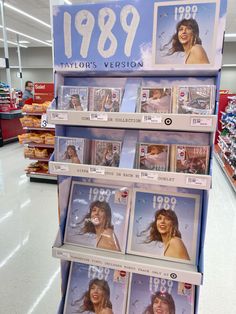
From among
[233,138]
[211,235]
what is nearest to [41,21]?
[233,138]

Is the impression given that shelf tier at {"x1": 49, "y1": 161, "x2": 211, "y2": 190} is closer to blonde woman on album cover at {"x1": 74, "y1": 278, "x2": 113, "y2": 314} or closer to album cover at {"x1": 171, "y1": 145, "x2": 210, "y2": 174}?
album cover at {"x1": 171, "y1": 145, "x2": 210, "y2": 174}

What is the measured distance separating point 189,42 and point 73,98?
0.62 metres

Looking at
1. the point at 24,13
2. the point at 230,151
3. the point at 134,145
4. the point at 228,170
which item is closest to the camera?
the point at 134,145

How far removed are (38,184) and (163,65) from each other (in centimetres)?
401

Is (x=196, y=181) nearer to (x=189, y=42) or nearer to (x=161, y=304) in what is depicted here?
(x=189, y=42)

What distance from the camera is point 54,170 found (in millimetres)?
1285

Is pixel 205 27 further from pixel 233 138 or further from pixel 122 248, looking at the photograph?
pixel 233 138

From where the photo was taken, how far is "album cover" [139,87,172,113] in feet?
4.05

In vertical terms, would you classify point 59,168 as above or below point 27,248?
above

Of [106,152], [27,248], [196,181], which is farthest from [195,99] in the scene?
[27,248]

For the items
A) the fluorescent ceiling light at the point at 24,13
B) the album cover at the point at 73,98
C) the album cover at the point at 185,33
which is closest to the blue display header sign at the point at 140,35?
the album cover at the point at 185,33

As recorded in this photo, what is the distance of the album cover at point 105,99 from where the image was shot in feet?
4.26

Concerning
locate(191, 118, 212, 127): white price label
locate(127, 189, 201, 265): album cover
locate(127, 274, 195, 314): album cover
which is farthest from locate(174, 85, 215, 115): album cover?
locate(127, 274, 195, 314): album cover

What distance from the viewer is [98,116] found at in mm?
1184
